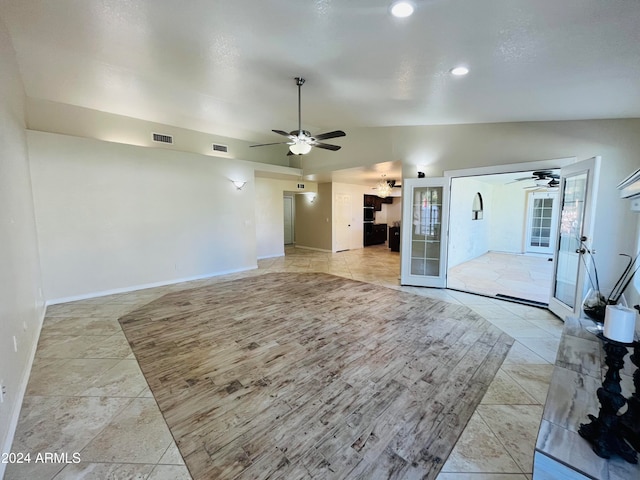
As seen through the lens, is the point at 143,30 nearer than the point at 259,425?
No

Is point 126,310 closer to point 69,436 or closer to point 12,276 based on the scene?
point 12,276

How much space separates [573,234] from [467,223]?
13.7 feet

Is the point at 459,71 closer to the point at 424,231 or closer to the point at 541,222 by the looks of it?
the point at 424,231

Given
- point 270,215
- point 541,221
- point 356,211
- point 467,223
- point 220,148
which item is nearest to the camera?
point 220,148

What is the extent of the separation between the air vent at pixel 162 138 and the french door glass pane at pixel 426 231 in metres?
5.58

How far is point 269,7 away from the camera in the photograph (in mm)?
2189

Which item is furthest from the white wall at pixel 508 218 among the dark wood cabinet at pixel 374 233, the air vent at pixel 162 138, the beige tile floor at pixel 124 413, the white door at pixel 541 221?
the air vent at pixel 162 138

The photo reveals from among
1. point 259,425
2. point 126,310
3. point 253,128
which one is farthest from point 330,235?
point 259,425

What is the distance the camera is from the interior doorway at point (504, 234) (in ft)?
19.0

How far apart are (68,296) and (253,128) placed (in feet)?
16.5

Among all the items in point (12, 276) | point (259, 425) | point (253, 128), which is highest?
point (253, 128)

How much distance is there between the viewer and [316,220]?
1019cm

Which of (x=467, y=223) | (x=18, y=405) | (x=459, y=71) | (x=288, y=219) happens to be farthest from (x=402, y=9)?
(x=288, y=219)

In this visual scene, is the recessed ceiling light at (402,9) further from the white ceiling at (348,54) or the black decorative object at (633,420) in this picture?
the black decorative object at (633,420)
